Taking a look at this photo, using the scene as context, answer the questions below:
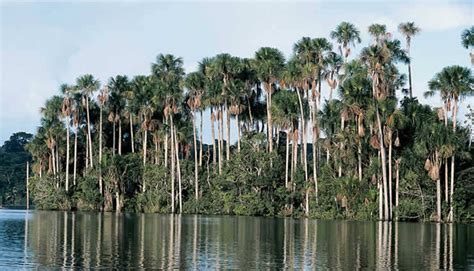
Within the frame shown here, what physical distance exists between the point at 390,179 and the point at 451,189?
5686 millimetres

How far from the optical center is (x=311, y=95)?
86125 mm

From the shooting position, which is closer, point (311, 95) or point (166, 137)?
point (311, 95)

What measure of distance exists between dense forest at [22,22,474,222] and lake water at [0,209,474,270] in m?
17.7

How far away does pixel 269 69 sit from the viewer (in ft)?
294

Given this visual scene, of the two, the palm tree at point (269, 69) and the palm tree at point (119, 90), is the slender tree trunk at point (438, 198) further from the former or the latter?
the palm tree at point (119, 90)

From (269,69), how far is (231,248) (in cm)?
4990

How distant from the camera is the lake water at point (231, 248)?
3384cm

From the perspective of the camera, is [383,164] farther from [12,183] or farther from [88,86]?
[12,183]

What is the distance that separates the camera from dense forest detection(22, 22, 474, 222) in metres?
77.1

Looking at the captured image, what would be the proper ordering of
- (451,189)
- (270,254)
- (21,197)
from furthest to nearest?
1. (21,197)
2. (451,189)
3. (270,254)

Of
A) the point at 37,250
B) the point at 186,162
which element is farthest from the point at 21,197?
the point at 37,250

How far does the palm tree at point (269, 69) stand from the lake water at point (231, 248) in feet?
101

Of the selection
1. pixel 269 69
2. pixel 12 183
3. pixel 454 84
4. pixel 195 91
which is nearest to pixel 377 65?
pixel 454 84

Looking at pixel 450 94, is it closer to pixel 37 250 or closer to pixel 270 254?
pixel 270 254
